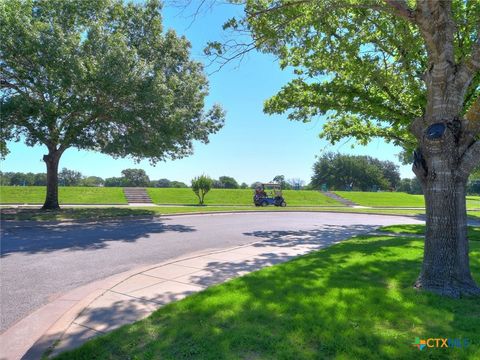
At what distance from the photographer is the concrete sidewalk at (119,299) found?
3695 mm

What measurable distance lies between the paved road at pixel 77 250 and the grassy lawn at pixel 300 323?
1974mm

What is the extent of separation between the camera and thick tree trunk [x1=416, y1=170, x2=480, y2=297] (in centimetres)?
507

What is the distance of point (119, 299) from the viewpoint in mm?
4949

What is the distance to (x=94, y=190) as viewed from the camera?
122ft

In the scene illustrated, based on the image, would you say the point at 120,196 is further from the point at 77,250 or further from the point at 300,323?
the point at 300,323

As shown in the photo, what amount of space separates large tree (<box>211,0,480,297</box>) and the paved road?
5.24 m

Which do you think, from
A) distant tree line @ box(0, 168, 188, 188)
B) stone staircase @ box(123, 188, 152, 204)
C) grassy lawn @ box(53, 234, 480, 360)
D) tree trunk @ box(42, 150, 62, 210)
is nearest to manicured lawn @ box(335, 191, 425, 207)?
stone staircase @ box(123, 188, 152, 204)

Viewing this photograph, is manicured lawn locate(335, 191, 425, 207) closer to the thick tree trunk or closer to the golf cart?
the golf cart

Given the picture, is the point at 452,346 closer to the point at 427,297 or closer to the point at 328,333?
the point at 328,333

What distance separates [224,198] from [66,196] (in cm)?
1578

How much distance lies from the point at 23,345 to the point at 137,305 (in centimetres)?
138

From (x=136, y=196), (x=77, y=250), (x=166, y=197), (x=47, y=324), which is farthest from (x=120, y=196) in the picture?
(x=47, y=324)

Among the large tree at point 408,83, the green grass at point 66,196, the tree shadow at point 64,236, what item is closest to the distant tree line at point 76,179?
the green grass at point 66,196

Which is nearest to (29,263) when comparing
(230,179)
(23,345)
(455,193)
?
(23,345)
